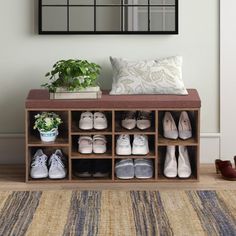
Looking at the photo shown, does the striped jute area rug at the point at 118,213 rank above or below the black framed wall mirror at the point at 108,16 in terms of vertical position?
below

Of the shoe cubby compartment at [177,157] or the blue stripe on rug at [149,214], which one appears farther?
the shoe cubby compartment at [177,157]

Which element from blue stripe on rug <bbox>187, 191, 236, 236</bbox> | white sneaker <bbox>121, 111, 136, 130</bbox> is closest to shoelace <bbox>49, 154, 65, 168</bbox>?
white sneaker <bbox>121, 111, 136, 130</bbox>

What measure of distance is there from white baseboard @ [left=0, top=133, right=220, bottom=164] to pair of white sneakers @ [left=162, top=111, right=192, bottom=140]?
1.43ft

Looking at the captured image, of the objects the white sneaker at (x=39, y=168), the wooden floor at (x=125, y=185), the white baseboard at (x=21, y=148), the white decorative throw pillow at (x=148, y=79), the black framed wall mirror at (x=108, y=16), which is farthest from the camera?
the white baseboard at (x=21, y=148)

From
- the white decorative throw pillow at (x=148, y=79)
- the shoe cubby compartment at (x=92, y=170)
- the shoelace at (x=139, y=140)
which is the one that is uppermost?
the white decorative throw pillow at (x=148, y=79)

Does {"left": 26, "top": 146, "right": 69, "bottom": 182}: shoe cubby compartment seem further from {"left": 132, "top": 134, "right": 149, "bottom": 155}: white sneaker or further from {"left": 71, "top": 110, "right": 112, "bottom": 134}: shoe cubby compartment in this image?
{"left": 132, "top": 134, "right": 149, "bottom": 155}: white sneaker

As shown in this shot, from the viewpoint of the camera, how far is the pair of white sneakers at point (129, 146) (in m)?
4.06

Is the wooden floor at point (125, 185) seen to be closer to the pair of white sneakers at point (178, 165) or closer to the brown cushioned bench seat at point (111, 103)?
the pair of white sneakers at point (178, 165)

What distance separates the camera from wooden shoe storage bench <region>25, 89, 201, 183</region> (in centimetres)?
399

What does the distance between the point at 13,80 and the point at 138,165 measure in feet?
3.49

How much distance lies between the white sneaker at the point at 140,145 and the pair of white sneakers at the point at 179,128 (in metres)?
0.15

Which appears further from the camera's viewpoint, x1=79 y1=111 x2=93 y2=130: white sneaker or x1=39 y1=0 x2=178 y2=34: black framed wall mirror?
x1=39 y1=0 x2=178 y2=34: black framed wall mirror

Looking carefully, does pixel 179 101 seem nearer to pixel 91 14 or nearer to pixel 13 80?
pixel 91 14

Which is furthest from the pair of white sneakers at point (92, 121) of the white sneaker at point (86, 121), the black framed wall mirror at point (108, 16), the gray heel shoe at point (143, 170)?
the black framed wall mirror at point (108, 16)
